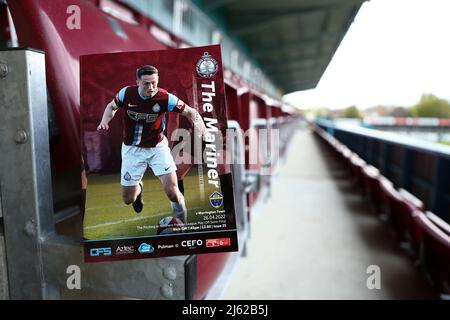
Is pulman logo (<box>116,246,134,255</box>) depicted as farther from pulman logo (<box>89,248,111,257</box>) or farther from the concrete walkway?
the concrete walkway

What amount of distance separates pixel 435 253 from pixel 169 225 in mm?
1695

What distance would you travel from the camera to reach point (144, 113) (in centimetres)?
66

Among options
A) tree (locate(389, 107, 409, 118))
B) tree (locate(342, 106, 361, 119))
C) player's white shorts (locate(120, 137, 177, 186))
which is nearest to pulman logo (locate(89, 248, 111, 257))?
player's white shorts (locate(120, 137, 177, 186))

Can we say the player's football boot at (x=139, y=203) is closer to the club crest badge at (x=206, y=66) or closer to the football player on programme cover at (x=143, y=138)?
the football player on programme cover at (x=143, y=138)

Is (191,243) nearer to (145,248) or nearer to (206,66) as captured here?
(145,248)

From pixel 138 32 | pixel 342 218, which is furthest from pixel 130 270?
pixel 342 218

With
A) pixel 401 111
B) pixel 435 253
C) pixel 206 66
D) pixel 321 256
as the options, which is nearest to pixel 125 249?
pixel 206 66

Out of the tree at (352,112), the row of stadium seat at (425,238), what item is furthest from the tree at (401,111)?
the tree at (352,112)

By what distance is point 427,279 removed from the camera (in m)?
2.19

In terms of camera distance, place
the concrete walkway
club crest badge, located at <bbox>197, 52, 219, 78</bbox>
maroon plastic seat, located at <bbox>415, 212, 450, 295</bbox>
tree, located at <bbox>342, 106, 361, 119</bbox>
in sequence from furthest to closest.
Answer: tree, located at <bbox>342, 106, 361, 119</bbox> < the concrete walkway < maroon plastic seat, located at <bbox>415, 212, 450, 295</bbox> < club crest badge, located at <bbox>197, 52, 219, 78</bbox>

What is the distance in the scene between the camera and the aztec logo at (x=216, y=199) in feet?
2.16

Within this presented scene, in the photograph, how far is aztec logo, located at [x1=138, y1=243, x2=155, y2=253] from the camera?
68cm
